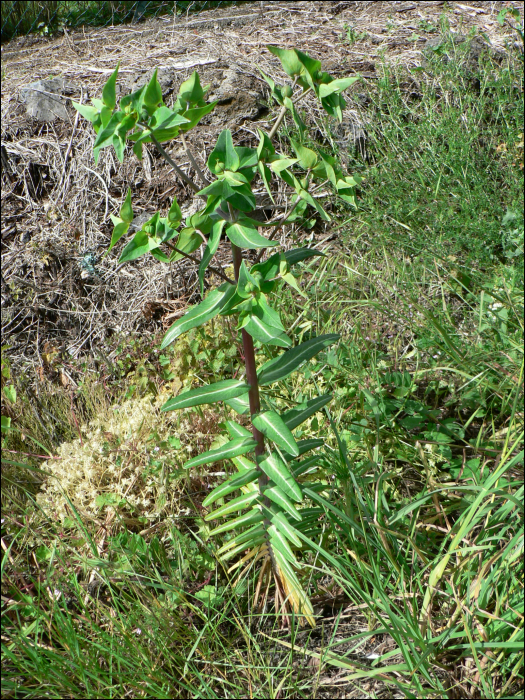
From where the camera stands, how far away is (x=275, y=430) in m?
1.61

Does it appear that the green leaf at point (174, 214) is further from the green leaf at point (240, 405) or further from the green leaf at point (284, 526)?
the green leaf at point (284, 526)

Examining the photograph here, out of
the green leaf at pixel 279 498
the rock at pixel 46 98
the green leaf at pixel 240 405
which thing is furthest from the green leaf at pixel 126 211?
the rock at pixel 46 98

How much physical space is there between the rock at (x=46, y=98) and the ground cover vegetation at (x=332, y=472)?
172 centimetres

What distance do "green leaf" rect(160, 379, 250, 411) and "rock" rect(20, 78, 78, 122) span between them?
131 inches

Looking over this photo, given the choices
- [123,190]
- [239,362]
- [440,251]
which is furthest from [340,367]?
[123,190]

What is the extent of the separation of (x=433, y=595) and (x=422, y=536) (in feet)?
0.66

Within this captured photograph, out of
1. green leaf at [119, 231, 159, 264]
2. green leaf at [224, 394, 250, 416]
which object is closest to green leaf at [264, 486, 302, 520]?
green leaf at [224, 394, 250, 416]

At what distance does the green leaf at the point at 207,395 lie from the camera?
1.64 m

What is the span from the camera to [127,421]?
2760mm

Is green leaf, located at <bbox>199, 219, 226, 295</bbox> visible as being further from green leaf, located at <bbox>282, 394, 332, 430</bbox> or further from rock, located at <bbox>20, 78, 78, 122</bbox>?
rock, located at <bbox>20, 78, 78, 122</bbox>

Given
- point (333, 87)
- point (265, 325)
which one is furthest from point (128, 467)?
point (333, 87)

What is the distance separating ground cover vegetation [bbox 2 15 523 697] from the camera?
64.9 inches

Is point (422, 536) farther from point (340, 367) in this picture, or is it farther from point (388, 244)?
point (388, 244)

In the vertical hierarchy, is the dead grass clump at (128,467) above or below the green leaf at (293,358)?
below
